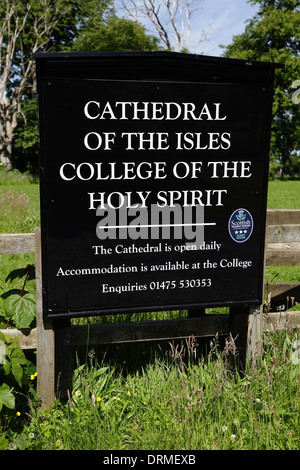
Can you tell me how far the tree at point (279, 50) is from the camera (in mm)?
38375

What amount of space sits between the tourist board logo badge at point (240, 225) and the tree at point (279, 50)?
36640 millimetres

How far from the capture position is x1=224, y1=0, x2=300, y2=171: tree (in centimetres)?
3838

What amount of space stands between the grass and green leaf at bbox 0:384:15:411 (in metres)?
0.21

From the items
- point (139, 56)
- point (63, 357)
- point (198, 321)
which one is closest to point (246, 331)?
point (198, 321)

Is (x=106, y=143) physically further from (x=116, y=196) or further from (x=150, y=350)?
(x=150, y=350)

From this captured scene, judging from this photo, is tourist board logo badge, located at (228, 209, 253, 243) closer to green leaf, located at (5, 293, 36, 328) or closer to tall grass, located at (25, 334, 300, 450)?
tall grass, located at (25, 334, 300, 450)

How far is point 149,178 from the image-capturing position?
312 centimetres

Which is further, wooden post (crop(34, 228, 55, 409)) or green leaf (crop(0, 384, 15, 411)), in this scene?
wooden post (crop(34, 228, 55, 409))

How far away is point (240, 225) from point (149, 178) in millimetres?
741

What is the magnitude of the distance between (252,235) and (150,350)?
1.27m

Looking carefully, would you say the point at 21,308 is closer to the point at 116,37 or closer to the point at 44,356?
the point at 44,356

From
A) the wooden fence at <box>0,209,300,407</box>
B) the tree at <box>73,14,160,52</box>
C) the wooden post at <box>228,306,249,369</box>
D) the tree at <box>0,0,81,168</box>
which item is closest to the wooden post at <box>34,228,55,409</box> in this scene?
the wooden fence at <box>0,209,300,407</box>

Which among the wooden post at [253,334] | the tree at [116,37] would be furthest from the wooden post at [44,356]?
the tree at [116,37]
